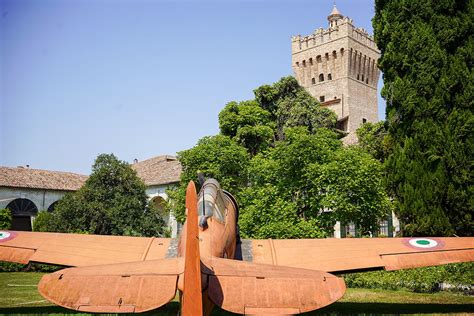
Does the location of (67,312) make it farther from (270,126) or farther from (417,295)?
(270,126)

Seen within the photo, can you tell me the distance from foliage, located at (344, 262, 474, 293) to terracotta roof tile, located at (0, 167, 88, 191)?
3215cm

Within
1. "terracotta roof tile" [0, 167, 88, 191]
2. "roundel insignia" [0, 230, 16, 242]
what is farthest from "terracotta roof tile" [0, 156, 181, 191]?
"roundel insignia" [0, 230, 16, 242]

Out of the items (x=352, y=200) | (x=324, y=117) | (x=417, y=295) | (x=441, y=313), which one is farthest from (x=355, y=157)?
(x=324, y=117)

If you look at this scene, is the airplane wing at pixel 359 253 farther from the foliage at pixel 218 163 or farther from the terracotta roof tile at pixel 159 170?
the terracotta roof tile at pixel 159 170

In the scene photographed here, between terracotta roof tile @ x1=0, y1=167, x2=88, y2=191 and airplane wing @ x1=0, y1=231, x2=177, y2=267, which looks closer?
airplane wing @ x1=0, y1=231, x2=177, y2=267

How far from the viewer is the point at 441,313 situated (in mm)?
8352

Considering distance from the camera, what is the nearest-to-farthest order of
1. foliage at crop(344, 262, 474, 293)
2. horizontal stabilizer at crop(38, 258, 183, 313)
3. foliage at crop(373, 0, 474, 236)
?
1. horizontal stabilizer at crop(38, 258, 183, 313)
2. foliage at crop(344, 262, 474, 293)
3. foliage at crop(373, 0, 474, 236)

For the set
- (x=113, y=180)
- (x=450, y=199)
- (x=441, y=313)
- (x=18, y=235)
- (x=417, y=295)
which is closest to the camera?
(x=441, y=313)

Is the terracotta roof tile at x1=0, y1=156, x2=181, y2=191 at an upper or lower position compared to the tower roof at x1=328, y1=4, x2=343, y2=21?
lower

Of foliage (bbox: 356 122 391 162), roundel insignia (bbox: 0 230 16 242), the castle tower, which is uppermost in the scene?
the castle tower

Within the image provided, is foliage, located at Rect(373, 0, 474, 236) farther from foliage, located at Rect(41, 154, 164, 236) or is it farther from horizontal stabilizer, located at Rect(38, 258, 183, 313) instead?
foliage, located at Rect(41, 154, 164, 236)

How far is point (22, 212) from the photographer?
119 ft

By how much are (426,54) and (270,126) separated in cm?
1834

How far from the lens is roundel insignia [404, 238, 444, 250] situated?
8922 millimetres
